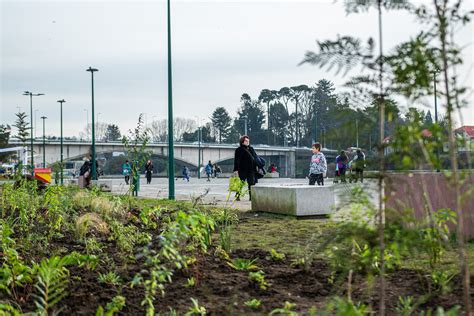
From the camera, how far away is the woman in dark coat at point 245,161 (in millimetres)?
14477

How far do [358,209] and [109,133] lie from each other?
373 ft

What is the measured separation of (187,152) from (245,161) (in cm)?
7962

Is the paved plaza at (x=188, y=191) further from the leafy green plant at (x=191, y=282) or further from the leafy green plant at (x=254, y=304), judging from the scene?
the leafy green plant at (x=254, y=304)

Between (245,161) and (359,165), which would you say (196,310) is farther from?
(245,161)

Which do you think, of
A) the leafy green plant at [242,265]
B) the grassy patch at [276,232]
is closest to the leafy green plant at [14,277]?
the leafy green plant at [242,265]

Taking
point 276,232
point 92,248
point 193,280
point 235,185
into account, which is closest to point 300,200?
point 235,185

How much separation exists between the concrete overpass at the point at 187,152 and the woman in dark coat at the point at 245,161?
5778 cm

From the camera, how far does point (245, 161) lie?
576 inches

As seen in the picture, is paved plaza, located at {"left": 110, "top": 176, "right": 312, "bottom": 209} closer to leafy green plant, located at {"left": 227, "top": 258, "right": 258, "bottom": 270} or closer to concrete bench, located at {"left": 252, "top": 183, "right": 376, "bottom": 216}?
concrete bench, located at {"left": 252, "top": 183, "right": 376, "bottom": 216}

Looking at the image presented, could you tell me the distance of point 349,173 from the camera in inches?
132

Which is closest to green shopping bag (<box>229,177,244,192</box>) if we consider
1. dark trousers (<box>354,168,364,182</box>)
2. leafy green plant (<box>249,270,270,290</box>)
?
leafy green plant (<box>249,270,270,290</box>)

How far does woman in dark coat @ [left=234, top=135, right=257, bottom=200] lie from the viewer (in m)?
14.5

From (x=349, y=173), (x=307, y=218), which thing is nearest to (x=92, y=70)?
(x=307, y=218)

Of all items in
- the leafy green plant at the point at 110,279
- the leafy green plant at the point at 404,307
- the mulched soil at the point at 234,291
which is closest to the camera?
the leafy green plant at the point at 404,307
